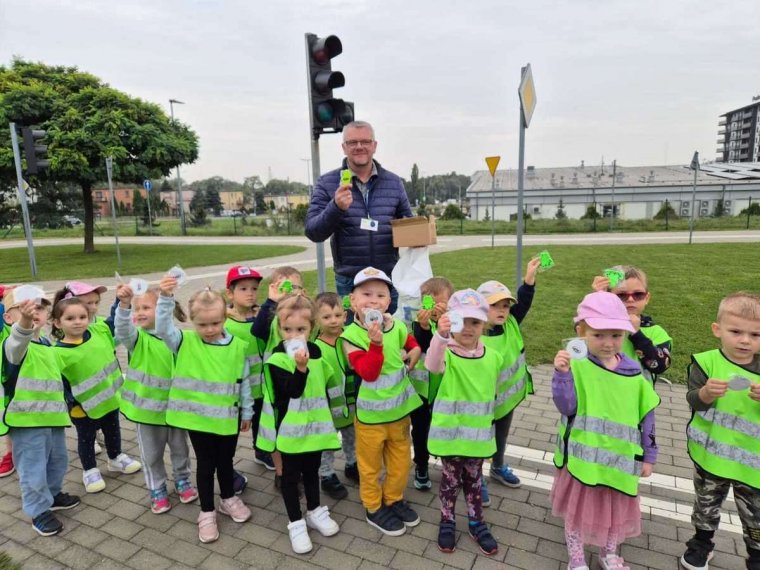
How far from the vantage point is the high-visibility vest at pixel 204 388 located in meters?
3.12

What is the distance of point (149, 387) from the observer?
11.0ft

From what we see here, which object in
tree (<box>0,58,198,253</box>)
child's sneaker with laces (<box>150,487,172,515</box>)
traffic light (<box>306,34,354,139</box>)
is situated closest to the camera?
child's sneaker with laces (<box>150,487,172,515</box>)

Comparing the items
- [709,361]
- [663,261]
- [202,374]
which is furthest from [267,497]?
[663,261]

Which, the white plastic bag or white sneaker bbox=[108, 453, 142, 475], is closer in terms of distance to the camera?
the white plastic bag

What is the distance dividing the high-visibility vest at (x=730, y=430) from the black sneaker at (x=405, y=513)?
175 cm

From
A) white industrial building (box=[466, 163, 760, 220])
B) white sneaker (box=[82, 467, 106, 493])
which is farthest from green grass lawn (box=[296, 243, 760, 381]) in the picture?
white industrial building (box=[466, 163, 760, 220])

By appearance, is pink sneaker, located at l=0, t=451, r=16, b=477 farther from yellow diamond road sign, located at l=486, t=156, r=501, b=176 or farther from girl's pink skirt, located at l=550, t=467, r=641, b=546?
yellow diamond road sign, located at l=486, t=156, r=501, b=176

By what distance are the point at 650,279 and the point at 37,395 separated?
41.5 feet

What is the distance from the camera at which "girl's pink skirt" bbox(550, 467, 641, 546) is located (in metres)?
2.67

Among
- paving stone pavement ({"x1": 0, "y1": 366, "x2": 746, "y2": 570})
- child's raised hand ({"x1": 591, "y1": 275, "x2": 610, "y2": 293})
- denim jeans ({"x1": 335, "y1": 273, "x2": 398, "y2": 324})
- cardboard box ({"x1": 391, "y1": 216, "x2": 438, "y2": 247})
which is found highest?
cardboard box ({"x1": 391, "y1": 216, "x2": 438, "y2": 247})

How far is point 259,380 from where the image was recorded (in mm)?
3592

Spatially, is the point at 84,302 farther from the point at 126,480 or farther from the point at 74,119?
the point at 74,119

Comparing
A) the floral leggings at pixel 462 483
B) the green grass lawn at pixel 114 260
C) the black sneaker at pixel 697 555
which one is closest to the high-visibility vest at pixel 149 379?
the floral leggings at pixel 462 483

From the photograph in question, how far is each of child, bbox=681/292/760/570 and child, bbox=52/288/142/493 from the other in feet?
12.8
